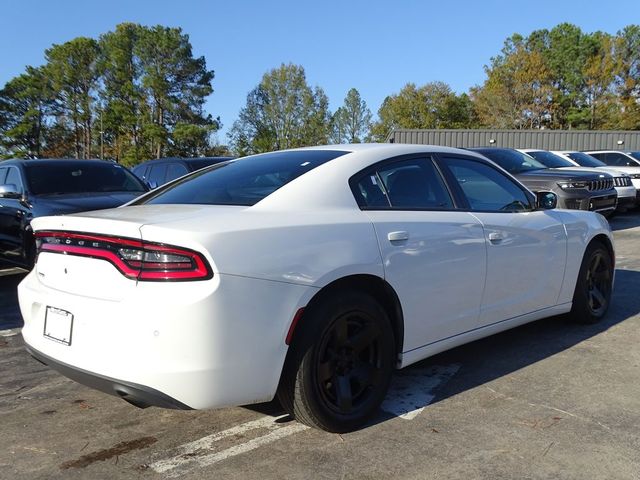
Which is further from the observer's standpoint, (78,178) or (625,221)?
(625,221)

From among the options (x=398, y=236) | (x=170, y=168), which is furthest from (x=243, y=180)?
(x=170, y=168)

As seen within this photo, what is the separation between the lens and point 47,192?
7410mm

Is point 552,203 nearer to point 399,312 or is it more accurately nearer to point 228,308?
point 399,312

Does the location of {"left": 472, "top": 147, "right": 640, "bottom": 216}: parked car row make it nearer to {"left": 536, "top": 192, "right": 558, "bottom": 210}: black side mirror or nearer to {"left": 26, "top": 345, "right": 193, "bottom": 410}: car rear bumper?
{"left": 536, "top": 192, "right": 558, "bottom": 210}: black side mirror

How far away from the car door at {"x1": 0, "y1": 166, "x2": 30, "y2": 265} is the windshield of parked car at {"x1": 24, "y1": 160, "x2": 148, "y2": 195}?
0.69 ft

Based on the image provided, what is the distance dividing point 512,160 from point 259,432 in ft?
33.2

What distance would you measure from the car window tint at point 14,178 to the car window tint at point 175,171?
13.7 ft

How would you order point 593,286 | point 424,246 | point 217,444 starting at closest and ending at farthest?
point 217,444 < point 424,246 < point 593,286

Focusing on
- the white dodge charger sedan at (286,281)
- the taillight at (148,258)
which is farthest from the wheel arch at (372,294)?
the taillight at (148,258)

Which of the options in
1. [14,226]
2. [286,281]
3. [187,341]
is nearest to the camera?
[187,341]

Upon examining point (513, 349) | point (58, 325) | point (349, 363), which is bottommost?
point (513, 349)

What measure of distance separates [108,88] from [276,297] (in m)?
62.3

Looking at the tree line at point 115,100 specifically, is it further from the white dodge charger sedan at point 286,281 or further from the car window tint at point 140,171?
the white dodge charger sedan at point 286,281

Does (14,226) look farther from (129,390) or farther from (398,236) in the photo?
(398,236)
